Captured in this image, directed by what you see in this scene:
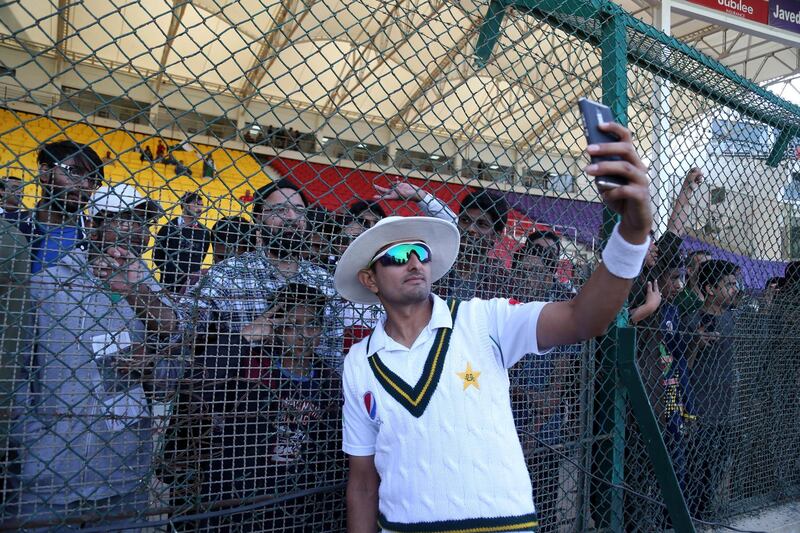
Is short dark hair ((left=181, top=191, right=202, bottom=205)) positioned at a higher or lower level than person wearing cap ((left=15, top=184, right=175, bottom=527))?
higher

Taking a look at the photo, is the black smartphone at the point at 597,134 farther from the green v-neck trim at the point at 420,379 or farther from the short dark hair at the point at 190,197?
the short dark hair at the point at 190,197

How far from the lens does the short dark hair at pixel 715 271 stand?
3572 millimetres

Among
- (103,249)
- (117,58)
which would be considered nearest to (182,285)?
(103,249)

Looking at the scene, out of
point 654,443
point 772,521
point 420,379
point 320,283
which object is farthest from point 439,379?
point 772,521

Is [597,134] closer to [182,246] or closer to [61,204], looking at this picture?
[182,246]

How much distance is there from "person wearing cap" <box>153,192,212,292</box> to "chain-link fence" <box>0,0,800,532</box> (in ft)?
0.04

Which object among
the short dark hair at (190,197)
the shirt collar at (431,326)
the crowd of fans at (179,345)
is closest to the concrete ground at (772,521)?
the crowd of fans at (179,345)

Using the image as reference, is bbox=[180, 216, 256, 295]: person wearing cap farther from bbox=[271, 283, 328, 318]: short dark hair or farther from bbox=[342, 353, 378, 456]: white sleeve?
bbox=[342, 353, 378, 456]: white sleeve

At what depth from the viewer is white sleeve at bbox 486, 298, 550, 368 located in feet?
5.96

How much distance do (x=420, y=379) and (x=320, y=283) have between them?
611mm

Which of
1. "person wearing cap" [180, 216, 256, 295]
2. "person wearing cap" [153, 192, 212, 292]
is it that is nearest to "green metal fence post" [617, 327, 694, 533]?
"person wearing cap" [180, 216, 256, 295]

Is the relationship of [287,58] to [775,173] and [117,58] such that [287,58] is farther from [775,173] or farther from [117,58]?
[775,173]

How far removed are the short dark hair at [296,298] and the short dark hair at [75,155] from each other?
721 millimetres

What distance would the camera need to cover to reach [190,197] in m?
1.86
